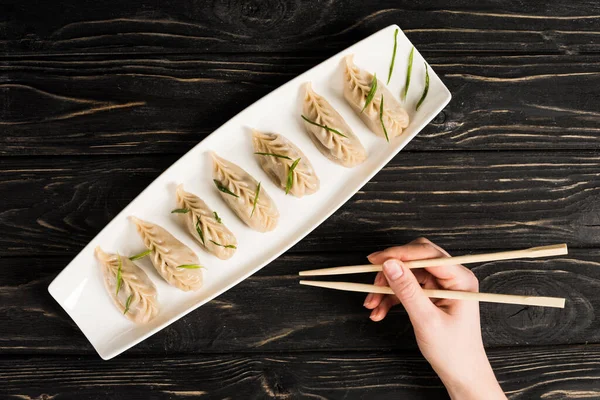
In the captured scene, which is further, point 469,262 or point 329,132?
point 329,132

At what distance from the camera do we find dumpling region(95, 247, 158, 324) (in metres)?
1.93

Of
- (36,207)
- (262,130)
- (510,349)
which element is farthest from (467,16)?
(36,207)

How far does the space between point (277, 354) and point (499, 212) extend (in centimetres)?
110

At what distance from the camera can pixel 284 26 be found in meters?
2.13

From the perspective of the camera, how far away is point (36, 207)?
2.12 meters

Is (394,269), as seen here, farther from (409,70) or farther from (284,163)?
(409,70)

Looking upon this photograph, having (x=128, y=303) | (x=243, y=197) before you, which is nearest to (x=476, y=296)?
(x=243, y=197)

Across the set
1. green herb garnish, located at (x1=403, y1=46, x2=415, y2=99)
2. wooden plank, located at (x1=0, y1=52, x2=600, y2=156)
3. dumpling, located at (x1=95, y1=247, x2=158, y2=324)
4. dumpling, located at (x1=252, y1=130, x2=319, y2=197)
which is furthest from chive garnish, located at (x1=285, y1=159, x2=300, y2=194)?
dumpling, located at (x1=95, y1=247, x2=158, y2=324)

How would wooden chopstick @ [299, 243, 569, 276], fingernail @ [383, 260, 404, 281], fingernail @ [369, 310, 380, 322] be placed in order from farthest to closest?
fingernail @ [369, 310, 380, 322], fingernail @ [383, 260, 404, 281], wooden chopstick @ [299, 243, 569, 276]

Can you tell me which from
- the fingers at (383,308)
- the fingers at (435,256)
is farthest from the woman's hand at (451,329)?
the fingers at (383,308)

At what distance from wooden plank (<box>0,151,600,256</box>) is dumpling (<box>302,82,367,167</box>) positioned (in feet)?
0.65

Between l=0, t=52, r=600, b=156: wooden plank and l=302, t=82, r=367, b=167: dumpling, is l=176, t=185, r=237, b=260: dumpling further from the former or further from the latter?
l=302, t=82, r=367, b=167: dumpling

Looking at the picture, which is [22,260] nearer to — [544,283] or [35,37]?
[35,37]

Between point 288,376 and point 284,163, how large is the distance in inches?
35.3
